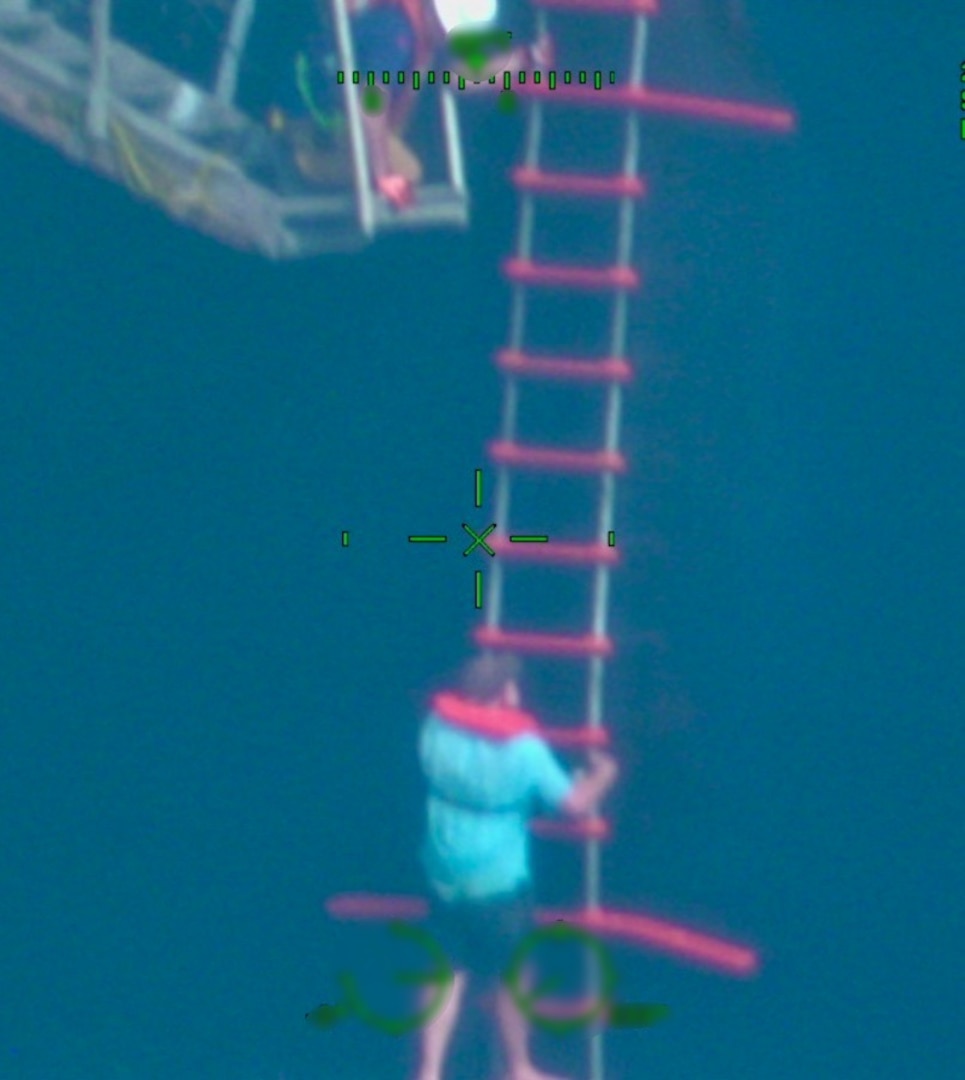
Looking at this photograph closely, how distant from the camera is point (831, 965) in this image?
3820 millimetres

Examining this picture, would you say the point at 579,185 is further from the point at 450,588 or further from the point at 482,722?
the point at 482,722

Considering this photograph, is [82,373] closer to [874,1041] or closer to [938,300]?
[938,300]

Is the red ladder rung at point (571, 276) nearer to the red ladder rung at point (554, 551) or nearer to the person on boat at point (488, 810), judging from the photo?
the red ladder rung at point (554, 551)

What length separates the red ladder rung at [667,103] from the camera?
355 centimetres

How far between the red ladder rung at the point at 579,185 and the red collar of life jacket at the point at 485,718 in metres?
1.13

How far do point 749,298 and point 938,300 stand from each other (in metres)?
0.40

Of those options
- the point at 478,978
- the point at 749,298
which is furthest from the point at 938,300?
the point at 478,978

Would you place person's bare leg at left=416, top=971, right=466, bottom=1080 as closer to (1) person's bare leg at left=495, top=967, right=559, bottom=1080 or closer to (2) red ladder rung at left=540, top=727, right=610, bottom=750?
(1) person's bare leg at left=495, top=967, right=559, bottom=1080

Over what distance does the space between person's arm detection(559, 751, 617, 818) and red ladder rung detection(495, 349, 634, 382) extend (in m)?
0.84

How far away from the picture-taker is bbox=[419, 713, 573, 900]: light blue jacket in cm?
351
